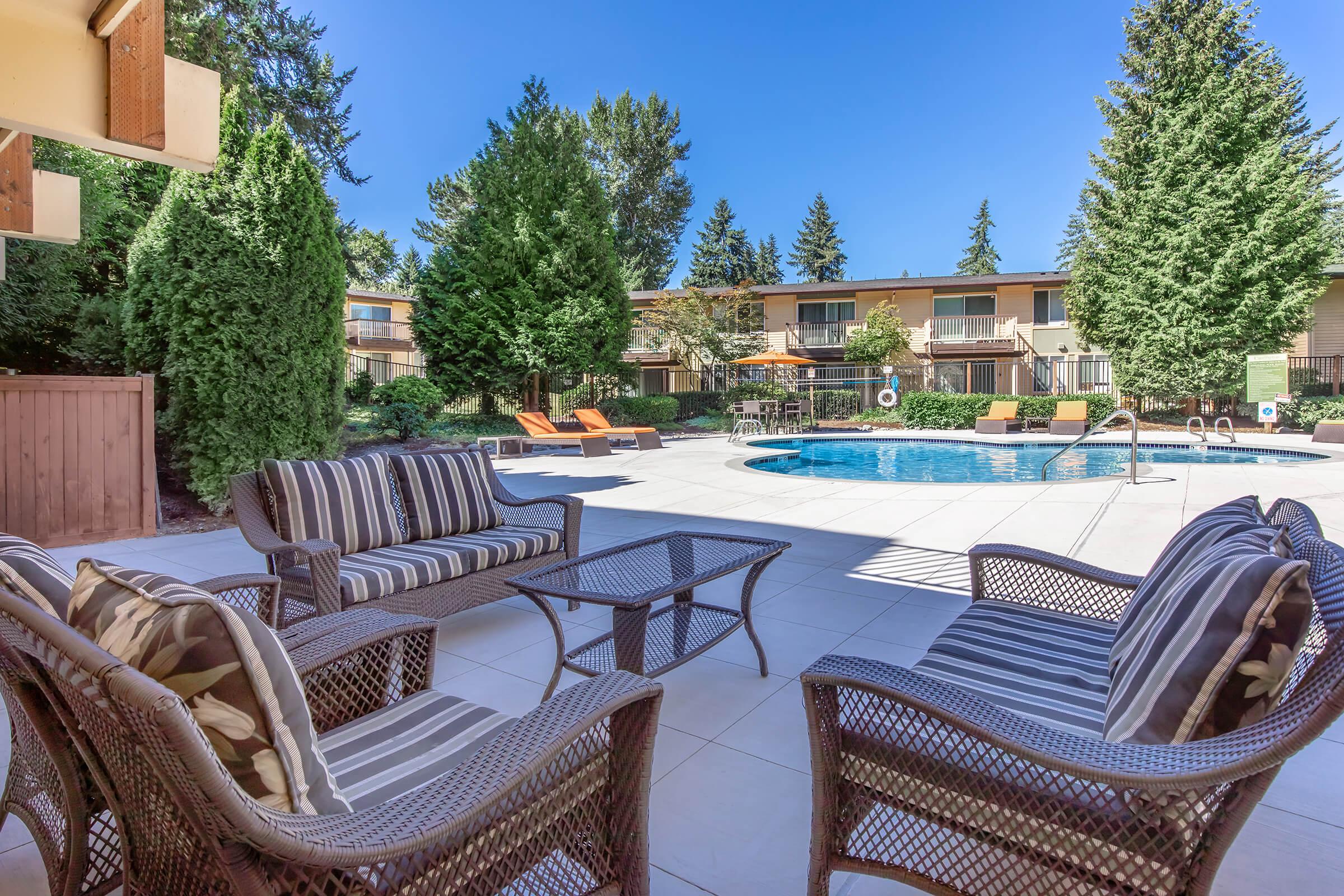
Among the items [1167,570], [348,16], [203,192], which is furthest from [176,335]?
[348,16]

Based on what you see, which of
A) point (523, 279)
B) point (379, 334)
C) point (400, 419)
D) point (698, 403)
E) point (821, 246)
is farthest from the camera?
point (821, 246)

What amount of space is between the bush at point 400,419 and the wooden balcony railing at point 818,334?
15465 millimetres

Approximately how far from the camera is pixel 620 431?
547 inches

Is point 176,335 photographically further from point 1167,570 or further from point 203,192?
point 1167,570

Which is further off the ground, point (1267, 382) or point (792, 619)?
point (1267, 382)

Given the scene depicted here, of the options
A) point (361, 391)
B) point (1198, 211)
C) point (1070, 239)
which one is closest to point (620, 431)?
point (361, 391)

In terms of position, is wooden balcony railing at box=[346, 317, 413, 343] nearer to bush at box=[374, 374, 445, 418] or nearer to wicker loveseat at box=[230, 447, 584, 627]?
bush at box=[374, 374, 445, 418]

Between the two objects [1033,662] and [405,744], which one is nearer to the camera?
[405,744]

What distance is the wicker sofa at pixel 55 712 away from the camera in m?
1.40

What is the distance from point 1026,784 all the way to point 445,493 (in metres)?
3.46

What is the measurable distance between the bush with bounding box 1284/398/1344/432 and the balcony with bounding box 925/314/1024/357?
300 inches

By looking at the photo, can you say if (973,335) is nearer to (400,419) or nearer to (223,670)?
(400,419)

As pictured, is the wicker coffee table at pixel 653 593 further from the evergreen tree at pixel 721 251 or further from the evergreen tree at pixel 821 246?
the evergreen tree at pixel 821 246

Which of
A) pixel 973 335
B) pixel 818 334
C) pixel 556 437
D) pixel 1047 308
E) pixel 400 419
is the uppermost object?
pixel 1047 308
